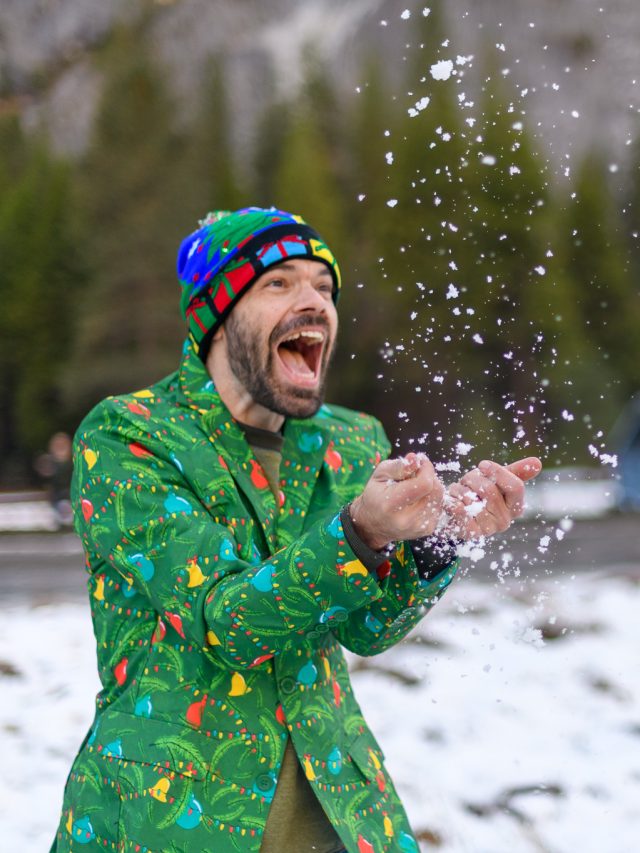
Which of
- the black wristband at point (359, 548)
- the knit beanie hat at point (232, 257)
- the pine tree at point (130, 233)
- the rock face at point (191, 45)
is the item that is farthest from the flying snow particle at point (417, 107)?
the rock face at point (191, 45)

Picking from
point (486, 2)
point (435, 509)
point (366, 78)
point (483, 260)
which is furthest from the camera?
point (366, 78)

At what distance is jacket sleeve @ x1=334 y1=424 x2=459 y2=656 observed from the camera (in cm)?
157

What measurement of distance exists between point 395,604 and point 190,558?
0.35m

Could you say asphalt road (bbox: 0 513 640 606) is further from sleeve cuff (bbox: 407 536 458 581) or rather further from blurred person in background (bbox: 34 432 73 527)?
sleeve cuff (bbox: 407 536 458 581)

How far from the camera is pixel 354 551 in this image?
1.35 m

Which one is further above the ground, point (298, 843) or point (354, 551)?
point (354, 551)

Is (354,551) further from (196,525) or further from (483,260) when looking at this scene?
(483,260)

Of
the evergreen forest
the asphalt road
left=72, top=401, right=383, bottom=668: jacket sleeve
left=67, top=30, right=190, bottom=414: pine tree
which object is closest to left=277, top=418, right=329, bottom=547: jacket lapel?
left=72, top=401, right=383, bottom=668: jacket sleeve

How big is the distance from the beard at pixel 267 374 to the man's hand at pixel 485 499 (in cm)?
41

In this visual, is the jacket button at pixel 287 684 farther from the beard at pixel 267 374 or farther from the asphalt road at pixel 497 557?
the asphalt road at pixel 497 557

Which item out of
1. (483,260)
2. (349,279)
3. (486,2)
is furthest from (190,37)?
(486,2)

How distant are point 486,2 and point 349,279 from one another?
969cm

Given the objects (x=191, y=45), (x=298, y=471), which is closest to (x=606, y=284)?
(x=191, y=45)

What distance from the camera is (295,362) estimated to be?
72.1 inches
